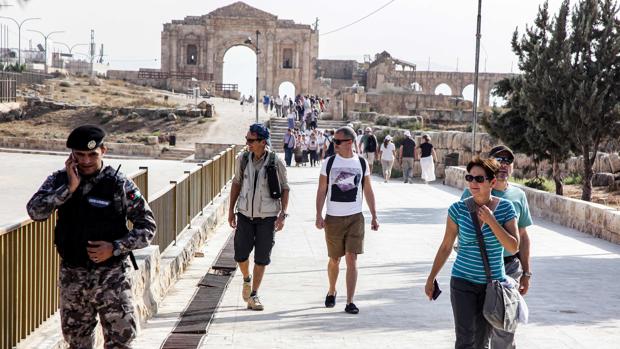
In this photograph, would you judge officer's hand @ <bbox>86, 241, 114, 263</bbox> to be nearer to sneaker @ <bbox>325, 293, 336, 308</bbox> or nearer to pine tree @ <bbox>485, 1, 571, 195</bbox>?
sneaker @ <bbox>325, 293, 336, 308</bbox>

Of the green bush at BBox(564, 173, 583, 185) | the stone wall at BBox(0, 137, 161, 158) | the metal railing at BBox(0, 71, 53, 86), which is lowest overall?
the stone wall at BBox(0, 137, 161, 158)

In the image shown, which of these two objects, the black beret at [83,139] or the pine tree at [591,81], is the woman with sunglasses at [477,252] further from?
the pine tree at [591,81]

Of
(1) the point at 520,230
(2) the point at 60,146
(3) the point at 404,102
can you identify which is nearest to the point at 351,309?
(1) the point at 520,230

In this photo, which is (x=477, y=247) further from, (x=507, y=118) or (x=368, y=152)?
(x=368, y=152)

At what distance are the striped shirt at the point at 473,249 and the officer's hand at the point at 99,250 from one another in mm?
2010

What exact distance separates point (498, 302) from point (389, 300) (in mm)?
3764

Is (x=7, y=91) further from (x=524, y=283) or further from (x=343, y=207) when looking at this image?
(x=524, y=283)

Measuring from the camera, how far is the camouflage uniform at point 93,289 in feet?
17.3

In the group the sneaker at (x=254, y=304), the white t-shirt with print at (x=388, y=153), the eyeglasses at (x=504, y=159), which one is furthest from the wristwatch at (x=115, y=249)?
the white t-shirt with print at (x=388, y=153)

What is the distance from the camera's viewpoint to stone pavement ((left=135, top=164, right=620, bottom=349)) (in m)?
7.70

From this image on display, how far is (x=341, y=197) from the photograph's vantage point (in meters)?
8.89

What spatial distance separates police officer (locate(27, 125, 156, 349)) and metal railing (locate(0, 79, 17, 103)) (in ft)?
192

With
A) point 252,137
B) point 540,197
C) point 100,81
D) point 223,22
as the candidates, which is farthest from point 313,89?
point 252,137

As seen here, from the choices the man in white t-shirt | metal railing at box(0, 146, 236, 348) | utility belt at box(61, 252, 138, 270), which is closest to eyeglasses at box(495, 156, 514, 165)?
the man in white t-shirt
